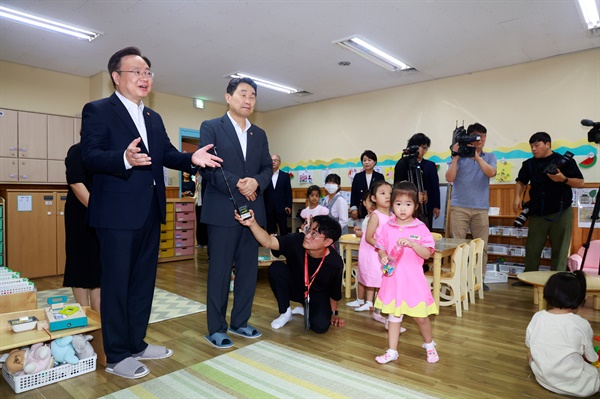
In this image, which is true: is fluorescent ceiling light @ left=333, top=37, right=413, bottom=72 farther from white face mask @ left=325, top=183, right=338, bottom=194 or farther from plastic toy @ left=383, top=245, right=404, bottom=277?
plastic toy @ left=383, top=245, right=404, bottom=277

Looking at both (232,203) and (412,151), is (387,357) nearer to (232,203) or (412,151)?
(232,203)

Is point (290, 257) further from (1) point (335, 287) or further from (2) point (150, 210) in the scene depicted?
(2) point (150, 210)

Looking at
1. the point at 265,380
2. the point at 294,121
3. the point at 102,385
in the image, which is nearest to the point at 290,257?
the point at 265,380

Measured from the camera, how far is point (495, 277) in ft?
14.9

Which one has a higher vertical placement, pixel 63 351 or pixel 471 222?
pixel 471 222

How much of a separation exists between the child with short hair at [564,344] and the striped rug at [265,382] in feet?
2.09

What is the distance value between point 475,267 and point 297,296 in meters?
1.95

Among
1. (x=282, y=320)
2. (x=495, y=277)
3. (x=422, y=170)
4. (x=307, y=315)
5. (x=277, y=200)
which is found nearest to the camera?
(x=307, y=315)

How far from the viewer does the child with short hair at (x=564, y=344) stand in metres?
1.74

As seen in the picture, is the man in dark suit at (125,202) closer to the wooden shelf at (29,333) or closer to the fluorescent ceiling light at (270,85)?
the wooden shelf at (29,333)

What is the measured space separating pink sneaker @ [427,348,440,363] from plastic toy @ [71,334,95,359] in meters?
1.88

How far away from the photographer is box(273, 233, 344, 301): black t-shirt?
8.71 feet

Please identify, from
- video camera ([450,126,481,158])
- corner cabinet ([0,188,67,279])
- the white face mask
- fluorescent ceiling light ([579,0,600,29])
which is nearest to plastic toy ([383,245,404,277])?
video camera ([450,126,481,158])

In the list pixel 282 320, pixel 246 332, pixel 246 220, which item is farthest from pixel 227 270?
pixel 282 320
